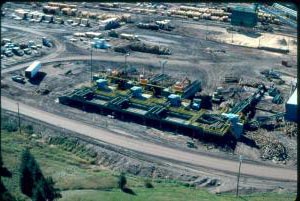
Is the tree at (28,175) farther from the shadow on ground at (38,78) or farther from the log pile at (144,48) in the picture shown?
the log pile at (144,48)

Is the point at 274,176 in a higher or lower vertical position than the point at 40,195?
lower

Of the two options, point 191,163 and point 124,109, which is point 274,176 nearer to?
point 191,163

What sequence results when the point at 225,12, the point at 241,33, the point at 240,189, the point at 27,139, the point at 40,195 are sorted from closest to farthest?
the point at 40,195 < the point at 240,189 < the point at 27,139 < the point at 241,33 < the point at 225,12

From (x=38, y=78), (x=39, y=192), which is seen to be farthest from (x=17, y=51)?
(x=39, y=192)

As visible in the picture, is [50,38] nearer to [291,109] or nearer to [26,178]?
[291,109]

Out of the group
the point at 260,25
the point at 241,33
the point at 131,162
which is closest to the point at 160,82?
the point at 131,162

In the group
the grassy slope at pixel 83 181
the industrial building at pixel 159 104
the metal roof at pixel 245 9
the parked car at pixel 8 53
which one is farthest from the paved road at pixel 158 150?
the metal roof at pixel 245 9
